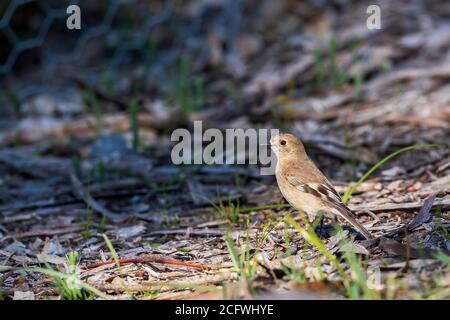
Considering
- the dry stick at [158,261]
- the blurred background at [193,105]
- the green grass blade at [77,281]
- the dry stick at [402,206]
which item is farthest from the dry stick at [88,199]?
the dry stick at [402,206]

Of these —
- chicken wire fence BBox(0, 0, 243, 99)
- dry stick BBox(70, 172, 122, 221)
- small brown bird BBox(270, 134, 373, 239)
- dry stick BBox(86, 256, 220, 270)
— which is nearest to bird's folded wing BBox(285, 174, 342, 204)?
small brown bird BBox(270, 134, 373, 239)

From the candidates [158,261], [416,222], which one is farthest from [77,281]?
A: [416,222]

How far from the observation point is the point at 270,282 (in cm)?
232

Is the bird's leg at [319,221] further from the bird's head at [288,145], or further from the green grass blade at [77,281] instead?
the green grass blade at [77,281]

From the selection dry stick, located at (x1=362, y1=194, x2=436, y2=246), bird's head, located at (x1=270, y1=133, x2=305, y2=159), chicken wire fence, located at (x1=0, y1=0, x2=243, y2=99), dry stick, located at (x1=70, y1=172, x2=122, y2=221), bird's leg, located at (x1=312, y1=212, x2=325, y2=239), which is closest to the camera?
dry stick, located at (x1=362, y1=194, x2=436, y2=246)

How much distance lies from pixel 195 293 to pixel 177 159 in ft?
6.35

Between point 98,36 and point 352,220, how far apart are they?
166 inches

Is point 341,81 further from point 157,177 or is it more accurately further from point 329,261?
point 329,261

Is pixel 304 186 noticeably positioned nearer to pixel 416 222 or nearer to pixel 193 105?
pixel 416 222

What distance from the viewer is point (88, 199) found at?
3.66 metres

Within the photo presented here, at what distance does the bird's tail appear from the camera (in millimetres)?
2660

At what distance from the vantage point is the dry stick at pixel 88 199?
3.55m

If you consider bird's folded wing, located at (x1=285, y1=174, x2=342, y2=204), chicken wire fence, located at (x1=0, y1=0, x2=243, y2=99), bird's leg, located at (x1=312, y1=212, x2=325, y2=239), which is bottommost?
bird's leg, located at (x1=312, y1=212, x2=325, y2=239)

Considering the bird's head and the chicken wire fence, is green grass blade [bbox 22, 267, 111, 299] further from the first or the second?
the chicken wire fence
